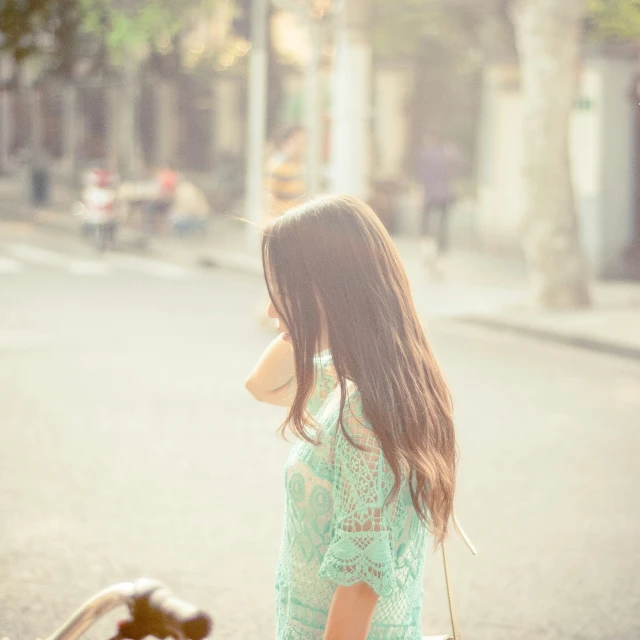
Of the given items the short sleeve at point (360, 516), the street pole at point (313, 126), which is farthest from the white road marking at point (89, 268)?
the short sleeve at point (360, 516)

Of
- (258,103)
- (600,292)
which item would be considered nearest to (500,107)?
(258,103)

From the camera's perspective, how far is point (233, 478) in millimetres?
7402

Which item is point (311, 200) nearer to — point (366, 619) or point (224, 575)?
point (366, 619)

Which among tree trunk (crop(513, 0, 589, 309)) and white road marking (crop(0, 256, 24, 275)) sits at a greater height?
tree trunk (crop(513, 0, 589, 309))

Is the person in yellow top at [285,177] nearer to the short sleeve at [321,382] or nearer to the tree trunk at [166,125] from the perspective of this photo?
the short sleeve at [321,382]

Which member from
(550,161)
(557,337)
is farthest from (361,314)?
(550,161)

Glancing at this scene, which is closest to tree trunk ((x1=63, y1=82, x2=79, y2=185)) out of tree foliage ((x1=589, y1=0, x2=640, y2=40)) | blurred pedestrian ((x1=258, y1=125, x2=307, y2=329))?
tree foliage ((x1=589, y1=0, x2=640, y2=40))

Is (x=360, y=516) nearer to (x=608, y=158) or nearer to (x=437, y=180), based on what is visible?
(x=608, y=158)

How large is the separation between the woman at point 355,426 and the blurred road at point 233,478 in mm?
2545

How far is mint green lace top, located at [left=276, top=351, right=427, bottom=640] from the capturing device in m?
2.39

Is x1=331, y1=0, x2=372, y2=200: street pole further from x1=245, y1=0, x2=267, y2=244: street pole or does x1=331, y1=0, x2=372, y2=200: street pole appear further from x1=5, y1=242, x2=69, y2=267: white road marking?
x1=5, y1=242, x2=69, y2=267: white road marking

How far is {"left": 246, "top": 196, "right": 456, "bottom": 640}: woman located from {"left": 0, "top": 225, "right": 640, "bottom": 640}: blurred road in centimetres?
255

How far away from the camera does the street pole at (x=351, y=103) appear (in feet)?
63.5

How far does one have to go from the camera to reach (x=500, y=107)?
21.7 metres
